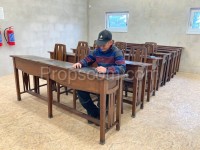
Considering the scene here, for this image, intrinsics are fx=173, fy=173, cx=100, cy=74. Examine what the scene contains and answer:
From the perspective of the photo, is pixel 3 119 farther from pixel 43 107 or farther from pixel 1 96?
pixel 1 96

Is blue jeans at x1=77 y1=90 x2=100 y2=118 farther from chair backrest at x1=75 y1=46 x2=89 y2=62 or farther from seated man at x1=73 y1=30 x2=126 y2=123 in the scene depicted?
chair backrest at x1=75 y1=46 x2=89 y2=62

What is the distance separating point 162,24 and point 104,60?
170 inches

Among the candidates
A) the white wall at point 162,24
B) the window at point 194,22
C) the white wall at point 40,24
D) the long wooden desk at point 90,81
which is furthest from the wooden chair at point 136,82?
the white wall at point 40,24

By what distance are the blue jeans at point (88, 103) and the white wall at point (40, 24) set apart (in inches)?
137

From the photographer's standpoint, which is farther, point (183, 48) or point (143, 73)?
point (183, 48)

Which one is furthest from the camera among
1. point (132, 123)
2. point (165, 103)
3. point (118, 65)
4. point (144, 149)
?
point (165, 103)

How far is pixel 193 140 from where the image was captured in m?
A: 2.18

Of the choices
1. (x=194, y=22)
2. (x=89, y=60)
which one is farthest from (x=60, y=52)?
(x=194, y=22)

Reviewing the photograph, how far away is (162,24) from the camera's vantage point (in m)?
5.80

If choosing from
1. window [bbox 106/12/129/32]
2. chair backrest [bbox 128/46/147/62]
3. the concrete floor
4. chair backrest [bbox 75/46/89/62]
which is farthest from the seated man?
window [bbox 106/12/129/32]

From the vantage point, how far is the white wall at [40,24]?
15.8 ft

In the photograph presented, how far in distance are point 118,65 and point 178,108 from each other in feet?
5.40

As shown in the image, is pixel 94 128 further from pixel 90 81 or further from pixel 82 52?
pixel 82 52

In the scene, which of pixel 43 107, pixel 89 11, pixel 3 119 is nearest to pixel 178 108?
pixel 43 107
